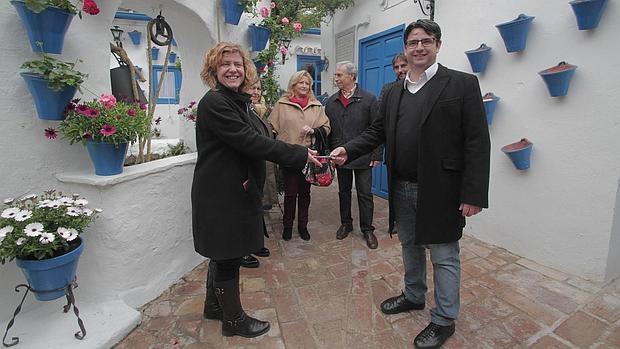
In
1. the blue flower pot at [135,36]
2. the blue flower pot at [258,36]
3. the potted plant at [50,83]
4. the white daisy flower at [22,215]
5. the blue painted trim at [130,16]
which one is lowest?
the white daisy flower at [22,215]

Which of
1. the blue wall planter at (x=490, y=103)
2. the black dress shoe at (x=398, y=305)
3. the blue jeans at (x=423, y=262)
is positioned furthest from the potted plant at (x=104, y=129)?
the blue wall planter at (x=490, y=103)

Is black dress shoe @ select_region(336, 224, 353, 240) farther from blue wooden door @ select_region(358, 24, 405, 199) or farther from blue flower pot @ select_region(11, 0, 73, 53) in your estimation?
blue flower pot @ select_region(11, 0, 73, 53)

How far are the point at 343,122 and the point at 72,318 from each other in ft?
8.76

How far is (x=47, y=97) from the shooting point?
A: 6.39ft

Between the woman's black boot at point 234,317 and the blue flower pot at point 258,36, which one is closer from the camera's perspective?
the woman's black boot at point 234,317

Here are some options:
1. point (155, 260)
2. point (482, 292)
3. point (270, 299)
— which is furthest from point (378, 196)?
point (155, 260)

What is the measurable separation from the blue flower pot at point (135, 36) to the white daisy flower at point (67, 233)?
5292 millimetres

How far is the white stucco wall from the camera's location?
8.25 ft

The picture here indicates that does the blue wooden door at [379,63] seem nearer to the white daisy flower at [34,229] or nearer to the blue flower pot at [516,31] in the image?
the blue flower pot at [516,31]

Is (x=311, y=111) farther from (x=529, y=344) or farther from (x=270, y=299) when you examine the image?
(x=529, y=344)

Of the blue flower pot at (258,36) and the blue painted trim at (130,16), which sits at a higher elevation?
the blue painted trim at (130,16)

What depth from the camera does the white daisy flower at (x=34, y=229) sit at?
1777 mm

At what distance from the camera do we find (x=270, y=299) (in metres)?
2.55

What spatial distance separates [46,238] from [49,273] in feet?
0.65
